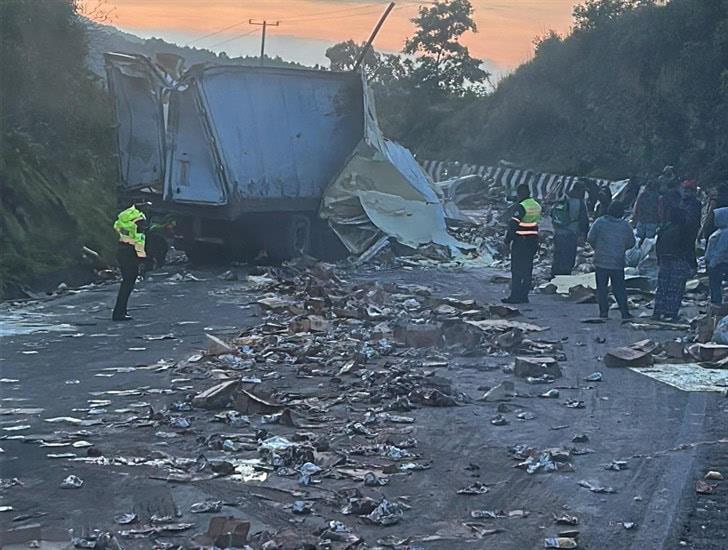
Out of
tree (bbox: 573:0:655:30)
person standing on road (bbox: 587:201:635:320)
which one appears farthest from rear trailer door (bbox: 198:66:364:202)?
tree (bbox: 573:0:655:30)

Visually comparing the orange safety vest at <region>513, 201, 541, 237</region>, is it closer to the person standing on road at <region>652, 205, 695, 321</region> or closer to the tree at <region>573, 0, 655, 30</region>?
the person standing on road at <region>652, 205, 695, 321</region>

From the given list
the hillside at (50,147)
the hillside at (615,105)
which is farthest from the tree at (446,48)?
the hillside at (50,147)

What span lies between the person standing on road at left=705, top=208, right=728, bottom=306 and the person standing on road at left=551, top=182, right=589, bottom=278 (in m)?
4.87

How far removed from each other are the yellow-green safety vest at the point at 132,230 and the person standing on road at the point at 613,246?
17.9ft

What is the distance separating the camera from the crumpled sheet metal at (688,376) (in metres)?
10.3

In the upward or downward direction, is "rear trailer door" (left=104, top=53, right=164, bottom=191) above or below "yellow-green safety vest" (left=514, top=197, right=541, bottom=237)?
above

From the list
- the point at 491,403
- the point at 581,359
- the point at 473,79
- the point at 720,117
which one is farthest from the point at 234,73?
the point at 473,79

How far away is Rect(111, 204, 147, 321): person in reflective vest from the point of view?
14750 mm

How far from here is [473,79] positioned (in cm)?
6288

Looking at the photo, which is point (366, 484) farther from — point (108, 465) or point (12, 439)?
point (12, 439)

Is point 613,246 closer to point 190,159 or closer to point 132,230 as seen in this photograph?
point 132,230

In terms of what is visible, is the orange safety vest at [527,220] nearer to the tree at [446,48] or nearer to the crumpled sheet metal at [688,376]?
the crumpled sheet metal at [688,376]

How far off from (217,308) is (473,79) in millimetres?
48464

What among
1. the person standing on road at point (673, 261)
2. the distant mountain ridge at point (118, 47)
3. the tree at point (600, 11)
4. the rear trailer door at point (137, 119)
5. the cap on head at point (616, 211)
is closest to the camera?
the person standing on road at point (673, 261)
